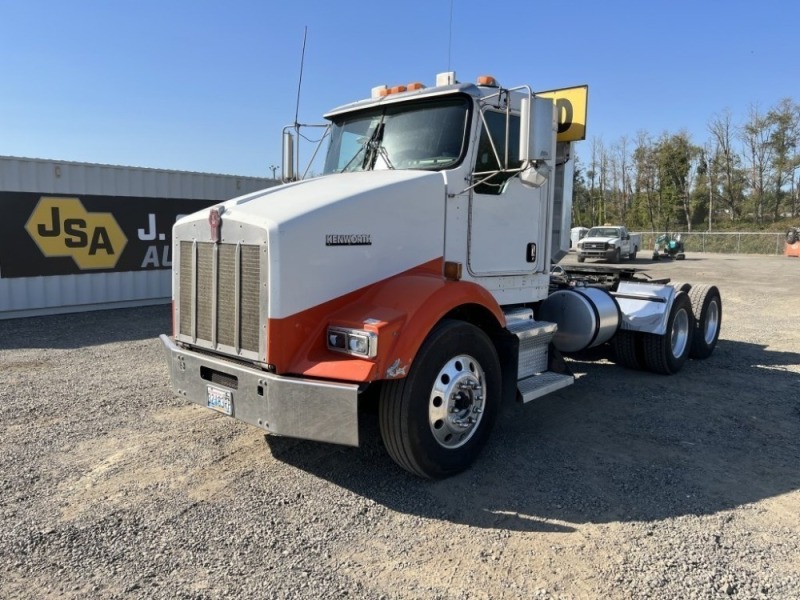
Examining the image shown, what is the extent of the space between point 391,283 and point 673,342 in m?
5.18

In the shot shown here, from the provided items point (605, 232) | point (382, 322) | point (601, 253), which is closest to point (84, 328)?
point (382, 322)

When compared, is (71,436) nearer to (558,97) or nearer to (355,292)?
(355,292)

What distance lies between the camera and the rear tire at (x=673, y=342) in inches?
280

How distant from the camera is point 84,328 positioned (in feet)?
34.0

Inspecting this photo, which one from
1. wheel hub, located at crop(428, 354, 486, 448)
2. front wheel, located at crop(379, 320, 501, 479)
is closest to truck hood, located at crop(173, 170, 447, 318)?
front wheel, located at crop(379, 320, 501, 479)

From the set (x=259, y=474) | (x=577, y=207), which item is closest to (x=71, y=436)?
(x=259, y=474)

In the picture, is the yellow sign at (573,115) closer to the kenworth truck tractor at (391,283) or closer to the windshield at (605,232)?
the kenworth truck tractor at (391,283)

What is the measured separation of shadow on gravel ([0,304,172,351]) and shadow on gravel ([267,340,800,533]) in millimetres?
5899

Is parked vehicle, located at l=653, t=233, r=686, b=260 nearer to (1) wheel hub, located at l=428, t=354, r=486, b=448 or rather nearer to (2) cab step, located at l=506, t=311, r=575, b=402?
(2) cab step, located at l=506, t=311, r=575, b=402

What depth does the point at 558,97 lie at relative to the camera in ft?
20.2

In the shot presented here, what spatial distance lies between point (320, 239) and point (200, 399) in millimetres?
1493

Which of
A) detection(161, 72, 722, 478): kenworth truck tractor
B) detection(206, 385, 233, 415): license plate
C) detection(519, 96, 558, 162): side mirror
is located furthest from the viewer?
detection(519, 96, 558, 162): side mirror

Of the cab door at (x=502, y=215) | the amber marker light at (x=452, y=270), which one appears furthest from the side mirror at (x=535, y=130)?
the amber marker light at (x=452, y=270)

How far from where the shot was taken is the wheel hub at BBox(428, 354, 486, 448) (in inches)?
157
